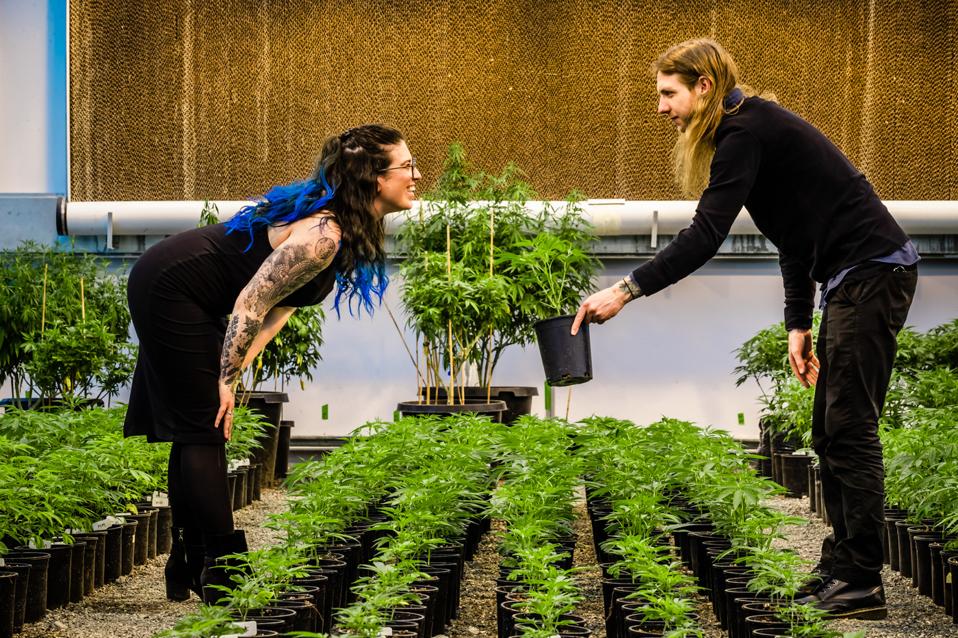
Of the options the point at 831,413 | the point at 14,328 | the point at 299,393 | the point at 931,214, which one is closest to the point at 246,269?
the point at 831,413

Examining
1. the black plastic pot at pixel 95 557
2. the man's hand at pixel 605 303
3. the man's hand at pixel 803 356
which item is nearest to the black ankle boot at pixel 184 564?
the black plastic pot at pixel 95 557

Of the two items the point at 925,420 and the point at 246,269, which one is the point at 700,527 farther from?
the point at 246,269

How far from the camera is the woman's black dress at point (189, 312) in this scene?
261 cm

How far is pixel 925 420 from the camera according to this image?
12.9 ft

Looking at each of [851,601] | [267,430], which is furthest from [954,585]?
[267,430]

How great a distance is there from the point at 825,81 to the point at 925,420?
4.12 m

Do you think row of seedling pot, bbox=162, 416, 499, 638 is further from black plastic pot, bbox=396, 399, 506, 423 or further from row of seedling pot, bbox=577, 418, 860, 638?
black plastic pot, bbox=396, 399, 506, 423

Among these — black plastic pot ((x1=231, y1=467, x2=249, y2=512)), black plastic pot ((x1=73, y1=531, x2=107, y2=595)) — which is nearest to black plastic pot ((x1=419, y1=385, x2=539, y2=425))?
black plastic pot ((x1=231, y1=467, x2=249, y2=512))

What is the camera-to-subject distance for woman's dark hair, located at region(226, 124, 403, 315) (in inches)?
105

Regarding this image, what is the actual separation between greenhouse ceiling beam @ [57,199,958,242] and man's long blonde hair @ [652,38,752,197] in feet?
14.7

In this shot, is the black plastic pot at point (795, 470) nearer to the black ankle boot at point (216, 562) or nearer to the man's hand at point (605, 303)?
the man's hand at point (605, 303)

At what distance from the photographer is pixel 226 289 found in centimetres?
272

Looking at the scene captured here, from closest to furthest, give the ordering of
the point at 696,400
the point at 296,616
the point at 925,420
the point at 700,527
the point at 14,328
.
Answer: the point at 296,616, the point at 700,527, the point at 925,420, the point at 14,328, the point at 696,400

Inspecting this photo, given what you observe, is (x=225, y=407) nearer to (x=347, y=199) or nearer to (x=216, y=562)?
(x=216, y=562)
